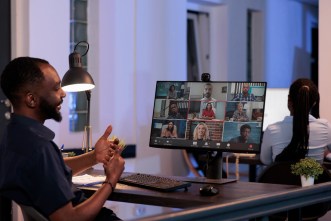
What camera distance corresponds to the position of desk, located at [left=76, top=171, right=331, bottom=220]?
156 centimetres

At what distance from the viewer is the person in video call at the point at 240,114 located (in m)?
3.23

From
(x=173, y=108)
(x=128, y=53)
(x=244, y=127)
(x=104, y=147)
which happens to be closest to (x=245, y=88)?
(x=244, y=127)

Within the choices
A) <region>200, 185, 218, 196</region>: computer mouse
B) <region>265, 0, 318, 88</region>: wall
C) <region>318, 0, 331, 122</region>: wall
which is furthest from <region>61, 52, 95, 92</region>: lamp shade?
<region>265, 0, 318, 88</region>: wall

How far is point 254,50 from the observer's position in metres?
8.45

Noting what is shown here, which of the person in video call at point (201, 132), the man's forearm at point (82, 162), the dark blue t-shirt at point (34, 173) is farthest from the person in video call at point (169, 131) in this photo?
the dark blue t-shirt at point (34, 173)

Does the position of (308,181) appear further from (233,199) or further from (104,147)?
(233,199)

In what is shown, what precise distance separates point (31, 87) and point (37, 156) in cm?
26

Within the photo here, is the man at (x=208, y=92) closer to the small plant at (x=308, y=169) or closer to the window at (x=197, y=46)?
the small plant at (x=308, y=169)

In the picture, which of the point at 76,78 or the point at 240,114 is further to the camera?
the point at 76,78

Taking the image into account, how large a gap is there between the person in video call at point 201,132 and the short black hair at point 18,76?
1183mm

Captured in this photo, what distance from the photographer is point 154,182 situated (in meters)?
3.06

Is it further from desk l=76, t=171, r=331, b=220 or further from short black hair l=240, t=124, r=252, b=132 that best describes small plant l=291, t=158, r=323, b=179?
short black hair l=240, t=124, r=252, b=132

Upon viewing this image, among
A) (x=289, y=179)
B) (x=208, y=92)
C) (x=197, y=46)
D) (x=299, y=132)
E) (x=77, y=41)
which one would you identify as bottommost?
(x=289, y=179)

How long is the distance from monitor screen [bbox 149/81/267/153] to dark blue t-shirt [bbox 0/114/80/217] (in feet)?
3.87
